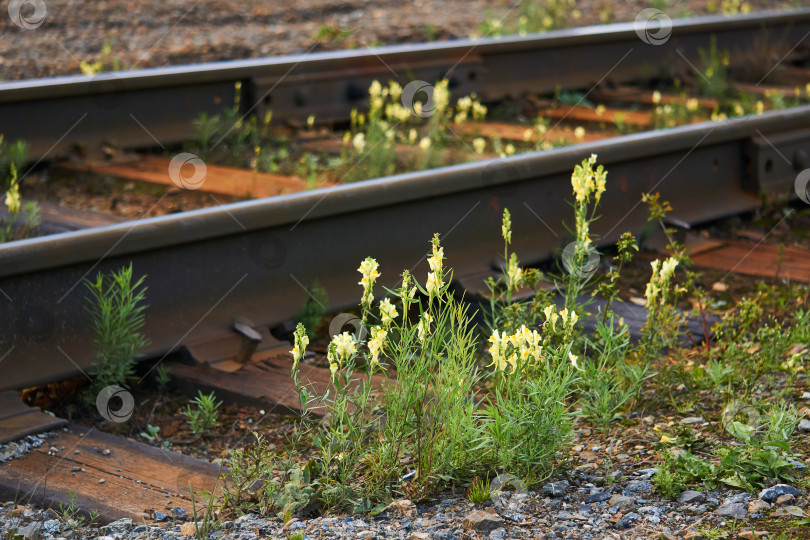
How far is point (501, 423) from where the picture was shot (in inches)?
116

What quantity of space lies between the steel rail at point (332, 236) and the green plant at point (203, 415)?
38 centimetres

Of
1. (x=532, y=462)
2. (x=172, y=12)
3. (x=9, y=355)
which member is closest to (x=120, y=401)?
(x=9, y=355)

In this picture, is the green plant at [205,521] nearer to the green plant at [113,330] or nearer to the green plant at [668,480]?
the green plant at [113,330]

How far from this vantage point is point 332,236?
14.3ft

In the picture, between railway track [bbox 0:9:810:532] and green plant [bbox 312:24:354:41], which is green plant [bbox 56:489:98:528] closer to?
railway track [bbox 0:9:810:532]

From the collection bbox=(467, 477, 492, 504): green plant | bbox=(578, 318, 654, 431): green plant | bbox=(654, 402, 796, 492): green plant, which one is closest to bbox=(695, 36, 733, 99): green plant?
bbox=(578, 318, 654, 431): green plant

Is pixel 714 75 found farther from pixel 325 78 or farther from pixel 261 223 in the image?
pixel 261 223

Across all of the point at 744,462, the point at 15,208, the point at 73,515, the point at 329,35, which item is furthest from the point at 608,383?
the point at 329,35

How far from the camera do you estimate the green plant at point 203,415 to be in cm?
348

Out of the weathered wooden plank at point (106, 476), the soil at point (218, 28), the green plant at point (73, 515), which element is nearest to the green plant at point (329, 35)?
the soil at point (218, 28)

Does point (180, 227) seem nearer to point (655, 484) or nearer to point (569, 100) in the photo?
point (655, 484)

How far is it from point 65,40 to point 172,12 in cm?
180

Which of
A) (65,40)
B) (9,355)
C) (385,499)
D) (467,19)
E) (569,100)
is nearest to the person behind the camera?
(385,499)

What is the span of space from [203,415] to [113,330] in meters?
0.42
